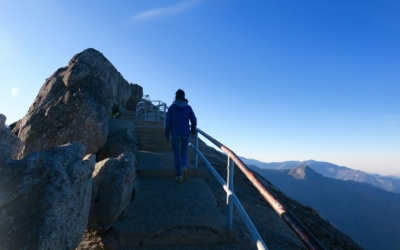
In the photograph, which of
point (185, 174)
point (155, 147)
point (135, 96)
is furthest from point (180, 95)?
point (135, 96)

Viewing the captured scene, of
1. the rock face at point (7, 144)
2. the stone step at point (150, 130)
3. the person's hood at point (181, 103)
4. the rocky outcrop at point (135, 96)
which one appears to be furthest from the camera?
the rocky outcrop at point (135, 96)

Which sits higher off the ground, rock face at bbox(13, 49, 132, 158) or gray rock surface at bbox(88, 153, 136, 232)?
rock face at bbox(13, 49, 132, 158)

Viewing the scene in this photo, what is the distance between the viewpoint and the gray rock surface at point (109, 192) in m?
4.40

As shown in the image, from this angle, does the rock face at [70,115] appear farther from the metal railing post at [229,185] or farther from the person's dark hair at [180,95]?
the metal railing post at [229,185]

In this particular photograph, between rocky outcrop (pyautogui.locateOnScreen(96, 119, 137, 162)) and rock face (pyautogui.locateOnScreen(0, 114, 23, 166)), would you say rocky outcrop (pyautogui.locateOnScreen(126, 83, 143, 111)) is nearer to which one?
rocky outcrop (pyautogui.locateOnScreen(96, 119, 137, 162))

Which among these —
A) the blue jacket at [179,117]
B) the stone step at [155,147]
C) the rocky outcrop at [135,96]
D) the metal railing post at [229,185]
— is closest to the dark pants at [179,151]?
the blue jacket at [179,117]

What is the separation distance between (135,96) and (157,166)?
80.8 ft

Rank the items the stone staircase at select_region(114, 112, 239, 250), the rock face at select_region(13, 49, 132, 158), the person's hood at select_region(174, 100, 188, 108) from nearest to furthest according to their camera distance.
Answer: the stone staircase at select_region(114, 112, 239, 250)
the person's hood at select_region(174, 100, 188, 108)
the rock face at select_region(13, 49, 132, 158)

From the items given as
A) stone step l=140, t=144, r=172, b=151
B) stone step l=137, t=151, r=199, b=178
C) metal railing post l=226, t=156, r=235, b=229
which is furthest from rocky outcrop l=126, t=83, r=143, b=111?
metal railing post l=226, t=156, r=235, b=229

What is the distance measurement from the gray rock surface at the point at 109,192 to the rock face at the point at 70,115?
3.85m

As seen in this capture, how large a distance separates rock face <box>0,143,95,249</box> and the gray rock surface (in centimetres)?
54

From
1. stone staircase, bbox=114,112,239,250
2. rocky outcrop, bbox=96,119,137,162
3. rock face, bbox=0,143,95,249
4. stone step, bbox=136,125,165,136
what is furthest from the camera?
stone step, bbox=136,125,165,136

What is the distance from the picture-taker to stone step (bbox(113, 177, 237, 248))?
171 inches

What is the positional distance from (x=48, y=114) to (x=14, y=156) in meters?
6.05
